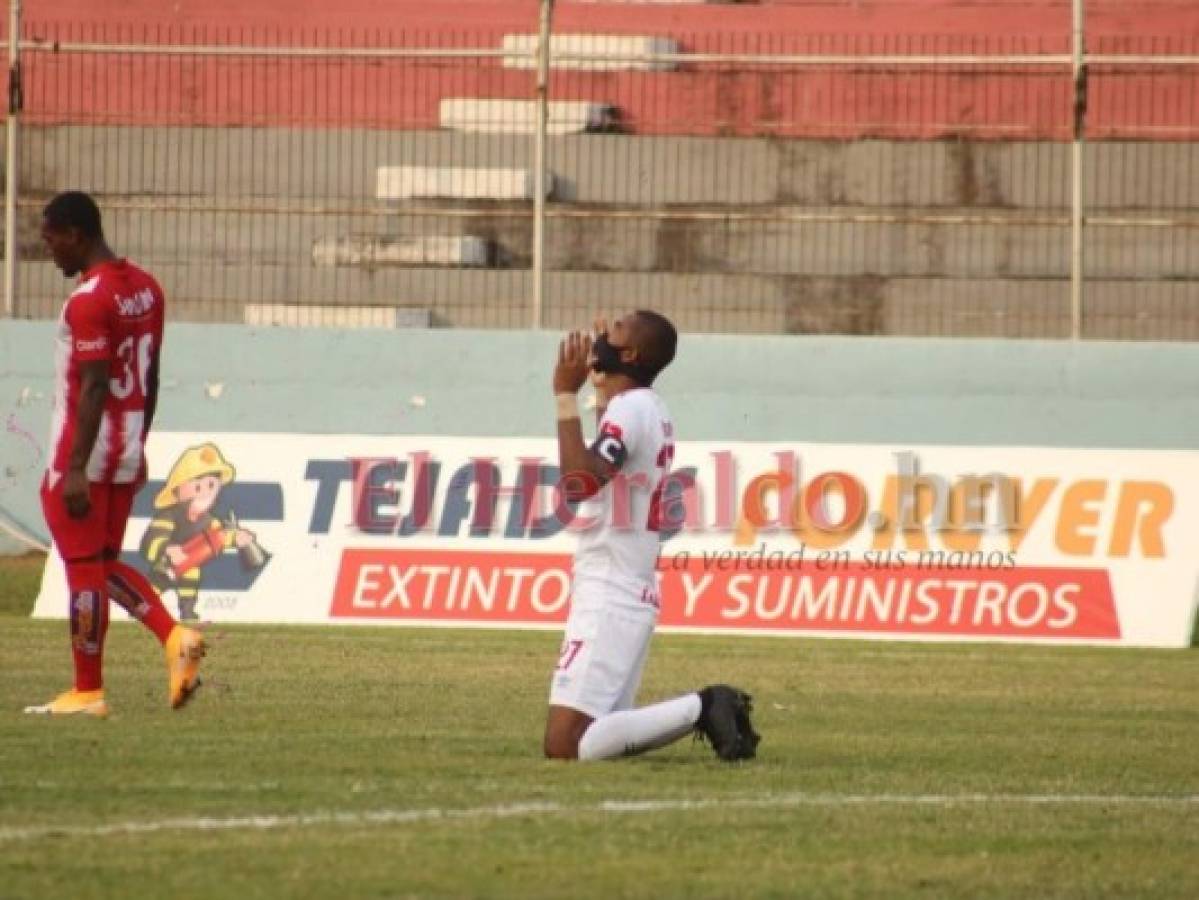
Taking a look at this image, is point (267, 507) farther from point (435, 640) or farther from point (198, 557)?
point (435, 640)

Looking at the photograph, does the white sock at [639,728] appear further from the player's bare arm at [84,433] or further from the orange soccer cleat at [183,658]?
the player's bare arm at [84,433]

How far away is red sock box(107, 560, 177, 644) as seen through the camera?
11.3 metres

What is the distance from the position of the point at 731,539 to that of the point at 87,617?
855cm

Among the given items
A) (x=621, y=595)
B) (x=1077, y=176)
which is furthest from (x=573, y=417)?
(x=1077, y=176)

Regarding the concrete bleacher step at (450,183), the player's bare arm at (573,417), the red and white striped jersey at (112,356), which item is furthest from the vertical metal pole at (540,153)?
the player's bare arm at (573,417)

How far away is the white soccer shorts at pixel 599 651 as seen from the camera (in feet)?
31.9

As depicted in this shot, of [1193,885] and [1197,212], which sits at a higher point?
[1197,212]

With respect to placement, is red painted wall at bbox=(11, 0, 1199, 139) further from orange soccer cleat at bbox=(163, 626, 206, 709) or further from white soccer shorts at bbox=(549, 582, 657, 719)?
white soccer shorts at bbox=(549, 582, 657, 719)

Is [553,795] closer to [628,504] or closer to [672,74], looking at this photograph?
[628,504]

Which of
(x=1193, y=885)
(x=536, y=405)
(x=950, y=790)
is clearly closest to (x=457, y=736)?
(x=950, y=790)

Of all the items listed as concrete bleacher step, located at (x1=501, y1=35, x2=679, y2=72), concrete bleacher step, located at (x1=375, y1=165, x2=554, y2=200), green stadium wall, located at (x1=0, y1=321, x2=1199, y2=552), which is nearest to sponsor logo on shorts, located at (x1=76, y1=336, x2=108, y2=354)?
green stadium wall, located at (x1=0, y1=321, x2=1199, y2=552)

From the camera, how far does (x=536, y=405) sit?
21.0 meters

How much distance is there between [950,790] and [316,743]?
2.50 meters

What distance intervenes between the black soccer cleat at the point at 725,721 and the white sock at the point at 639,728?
49 mm
